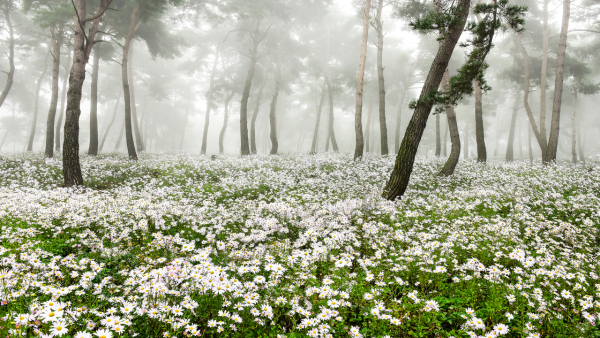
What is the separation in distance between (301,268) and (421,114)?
5910mm

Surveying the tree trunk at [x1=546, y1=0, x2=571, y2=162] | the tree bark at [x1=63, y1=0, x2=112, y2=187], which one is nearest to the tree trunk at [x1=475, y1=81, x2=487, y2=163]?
the tree trunk at [x1=546, y1=0, x2=571, y2=162]

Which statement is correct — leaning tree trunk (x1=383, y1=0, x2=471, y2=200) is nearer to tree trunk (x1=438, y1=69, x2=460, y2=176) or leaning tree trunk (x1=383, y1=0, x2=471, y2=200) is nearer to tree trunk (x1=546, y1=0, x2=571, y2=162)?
tree trunk (x1=438, y1=69, x2=460, y2=176)

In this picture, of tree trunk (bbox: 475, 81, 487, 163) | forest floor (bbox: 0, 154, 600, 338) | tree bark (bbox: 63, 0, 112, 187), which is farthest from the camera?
tree trunk (bbox: 475, 81, 487, 163)

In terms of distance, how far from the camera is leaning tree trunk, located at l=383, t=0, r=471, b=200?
7.50 m

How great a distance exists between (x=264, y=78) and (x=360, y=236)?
2364 centimetres

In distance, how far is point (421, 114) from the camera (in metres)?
7.82

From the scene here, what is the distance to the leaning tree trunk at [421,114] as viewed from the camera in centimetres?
750

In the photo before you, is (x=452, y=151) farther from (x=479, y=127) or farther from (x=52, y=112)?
(x=52, y=112)

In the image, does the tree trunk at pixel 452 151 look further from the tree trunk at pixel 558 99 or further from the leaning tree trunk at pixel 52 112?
the leaning tree trunk at pixel 52 112

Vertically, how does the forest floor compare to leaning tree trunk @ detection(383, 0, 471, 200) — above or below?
below

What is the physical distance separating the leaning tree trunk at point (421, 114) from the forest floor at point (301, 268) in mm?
515

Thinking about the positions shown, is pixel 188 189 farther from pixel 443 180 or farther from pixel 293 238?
pixel 443 180

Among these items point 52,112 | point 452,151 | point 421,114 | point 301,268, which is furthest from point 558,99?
point 52,112

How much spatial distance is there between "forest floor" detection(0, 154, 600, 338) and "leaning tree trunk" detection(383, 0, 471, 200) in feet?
1.69
